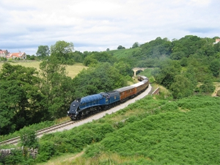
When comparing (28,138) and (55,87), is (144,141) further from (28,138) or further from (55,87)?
(55,87)

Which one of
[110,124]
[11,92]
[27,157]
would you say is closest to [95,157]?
[27,157]

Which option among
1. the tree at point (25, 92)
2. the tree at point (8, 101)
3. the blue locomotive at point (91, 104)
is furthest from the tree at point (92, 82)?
the tree at point (8, 101)

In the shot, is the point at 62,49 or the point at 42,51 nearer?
the point at 62,49

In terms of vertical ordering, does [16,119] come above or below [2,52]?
below

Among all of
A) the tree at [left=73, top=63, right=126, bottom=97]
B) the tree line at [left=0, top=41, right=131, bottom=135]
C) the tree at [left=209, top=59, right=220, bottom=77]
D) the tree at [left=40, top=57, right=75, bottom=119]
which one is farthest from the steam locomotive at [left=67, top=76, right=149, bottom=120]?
the tree at [left=209, top=59, right=220, bottom=77]

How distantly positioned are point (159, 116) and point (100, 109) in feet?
29.1

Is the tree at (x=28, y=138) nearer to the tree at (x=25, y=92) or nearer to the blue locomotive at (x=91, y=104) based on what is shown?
the blue locomotive at (x=91, y=104)

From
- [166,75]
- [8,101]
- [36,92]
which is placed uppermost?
[36,92]

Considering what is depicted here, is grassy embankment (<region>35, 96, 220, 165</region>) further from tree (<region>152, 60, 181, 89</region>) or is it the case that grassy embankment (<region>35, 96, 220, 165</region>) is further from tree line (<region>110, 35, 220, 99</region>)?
tree (<region>152, 60, 181, 89</region>)

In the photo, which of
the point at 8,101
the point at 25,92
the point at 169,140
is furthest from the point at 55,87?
the point at 169,140

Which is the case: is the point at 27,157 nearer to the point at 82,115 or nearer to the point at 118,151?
the point at 118,151

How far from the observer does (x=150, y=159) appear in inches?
555

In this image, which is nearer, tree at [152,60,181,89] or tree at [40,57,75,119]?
tree at [40,57,75,119]

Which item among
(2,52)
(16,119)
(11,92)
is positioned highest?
(2,52)
